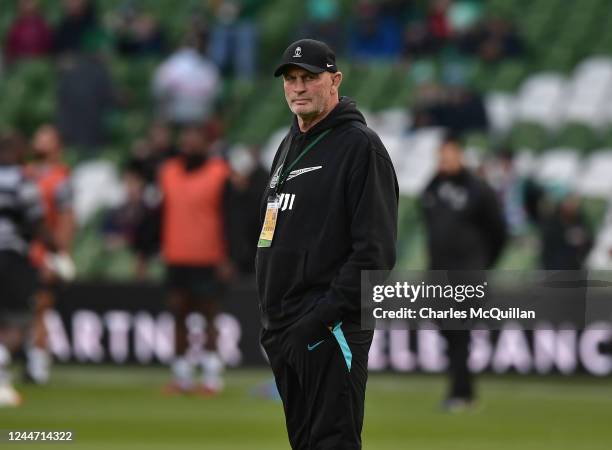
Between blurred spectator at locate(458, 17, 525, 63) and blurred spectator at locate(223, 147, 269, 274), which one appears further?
blurred spectator at locate(458, 17, 525, 63)

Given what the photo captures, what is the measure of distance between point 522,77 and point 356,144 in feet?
51.4

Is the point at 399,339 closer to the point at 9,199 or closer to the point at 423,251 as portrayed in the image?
the point at 423,251

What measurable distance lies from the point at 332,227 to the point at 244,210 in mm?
10364

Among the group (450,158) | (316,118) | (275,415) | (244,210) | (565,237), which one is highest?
(316,118)

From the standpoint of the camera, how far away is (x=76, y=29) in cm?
2402

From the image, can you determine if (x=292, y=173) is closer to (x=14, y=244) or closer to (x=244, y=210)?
(x=14, y=244)

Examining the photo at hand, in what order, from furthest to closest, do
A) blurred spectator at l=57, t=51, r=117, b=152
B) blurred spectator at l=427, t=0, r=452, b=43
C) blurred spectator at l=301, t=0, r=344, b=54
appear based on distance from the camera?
blurred spectator at l=301, t=0, r=344, b=54, blurred spectator at l=427, t=0, r=452, b=43, blurred spectator at l=57, t=51, r=117, b=152

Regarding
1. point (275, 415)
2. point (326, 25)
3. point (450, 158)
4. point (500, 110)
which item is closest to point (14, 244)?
point (275, 415)

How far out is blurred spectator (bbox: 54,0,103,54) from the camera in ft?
78.3

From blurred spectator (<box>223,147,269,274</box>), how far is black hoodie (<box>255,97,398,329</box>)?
24.4 feet

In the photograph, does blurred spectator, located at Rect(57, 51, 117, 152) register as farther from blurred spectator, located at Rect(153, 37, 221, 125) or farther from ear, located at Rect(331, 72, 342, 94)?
ear, located at Rect(331, 72, 342, 94)

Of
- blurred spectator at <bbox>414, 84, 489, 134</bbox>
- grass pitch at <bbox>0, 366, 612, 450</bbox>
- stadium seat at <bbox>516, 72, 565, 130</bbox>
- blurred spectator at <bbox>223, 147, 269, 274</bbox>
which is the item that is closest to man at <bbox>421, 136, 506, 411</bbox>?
grass pitch at <bbox>0, 366, 612, 450</bbox>

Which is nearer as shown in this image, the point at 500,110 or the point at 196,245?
the point at 196,245

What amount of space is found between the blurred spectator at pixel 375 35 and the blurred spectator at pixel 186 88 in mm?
2419
